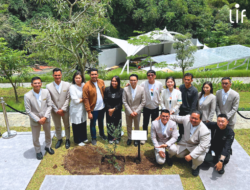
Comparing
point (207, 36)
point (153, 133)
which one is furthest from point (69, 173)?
point (207, 36)

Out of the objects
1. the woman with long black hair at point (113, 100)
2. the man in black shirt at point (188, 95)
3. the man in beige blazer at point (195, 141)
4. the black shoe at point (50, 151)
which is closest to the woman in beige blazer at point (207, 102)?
the man in black shirt at point (188, 95)

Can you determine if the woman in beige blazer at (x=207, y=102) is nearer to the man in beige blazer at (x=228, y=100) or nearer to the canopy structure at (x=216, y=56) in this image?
the man in beige blazer at (x=228, y=100)

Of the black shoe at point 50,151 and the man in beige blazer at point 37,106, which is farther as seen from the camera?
the black shoe at point 50,151

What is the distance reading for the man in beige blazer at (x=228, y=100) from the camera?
4.27 metres

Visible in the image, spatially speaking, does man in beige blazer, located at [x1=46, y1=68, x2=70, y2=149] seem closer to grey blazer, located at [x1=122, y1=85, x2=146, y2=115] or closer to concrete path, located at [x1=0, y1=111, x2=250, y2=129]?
grey blazer, located at [x1=122, y1=85, x2=146, y2=115]

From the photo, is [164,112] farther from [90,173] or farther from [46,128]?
Result: [46,128]

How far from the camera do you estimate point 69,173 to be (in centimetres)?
397

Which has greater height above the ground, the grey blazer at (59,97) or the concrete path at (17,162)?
the grey blazer at (59,97)

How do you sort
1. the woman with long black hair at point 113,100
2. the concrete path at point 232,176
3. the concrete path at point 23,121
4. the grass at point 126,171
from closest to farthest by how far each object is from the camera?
the concrete path at point 232,176, the grass at point 126,171, the woman with long black hair at point 113,100, the concrete path at point 23,121

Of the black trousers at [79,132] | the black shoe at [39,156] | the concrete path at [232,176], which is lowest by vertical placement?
the concrete path at [232,176]

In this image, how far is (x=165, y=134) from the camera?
4.12 m

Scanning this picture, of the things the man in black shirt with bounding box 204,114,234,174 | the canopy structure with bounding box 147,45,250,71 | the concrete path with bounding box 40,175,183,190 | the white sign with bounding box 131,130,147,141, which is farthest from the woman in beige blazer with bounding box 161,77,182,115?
the canopy structure with bounding box 147,45,250,71

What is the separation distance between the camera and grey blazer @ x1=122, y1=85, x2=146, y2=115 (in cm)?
452

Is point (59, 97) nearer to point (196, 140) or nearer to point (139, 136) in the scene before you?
point (139, 136)
